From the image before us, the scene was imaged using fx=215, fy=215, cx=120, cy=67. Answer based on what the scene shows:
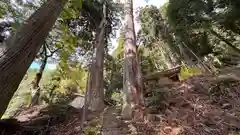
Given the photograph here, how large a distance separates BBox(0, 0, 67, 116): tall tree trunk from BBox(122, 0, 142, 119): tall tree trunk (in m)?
2.29

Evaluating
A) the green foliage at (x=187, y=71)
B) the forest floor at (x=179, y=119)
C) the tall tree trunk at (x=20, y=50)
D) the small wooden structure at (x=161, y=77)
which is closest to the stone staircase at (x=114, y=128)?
the forest floor at (x=179, y=119)

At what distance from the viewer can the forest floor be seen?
4.15 meters

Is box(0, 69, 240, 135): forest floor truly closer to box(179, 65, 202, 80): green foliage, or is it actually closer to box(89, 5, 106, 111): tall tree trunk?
box(89, 5, 106, 111): tall tree trunk

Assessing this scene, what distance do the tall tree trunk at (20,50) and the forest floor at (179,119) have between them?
1884mm

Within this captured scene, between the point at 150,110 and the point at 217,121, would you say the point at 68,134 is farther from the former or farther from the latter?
the point at 217,121

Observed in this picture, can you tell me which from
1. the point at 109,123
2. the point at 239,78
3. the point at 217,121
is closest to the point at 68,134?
the point at 109,123

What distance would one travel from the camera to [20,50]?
426 cm

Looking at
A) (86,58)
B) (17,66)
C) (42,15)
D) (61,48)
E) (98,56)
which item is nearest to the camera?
(17,66)

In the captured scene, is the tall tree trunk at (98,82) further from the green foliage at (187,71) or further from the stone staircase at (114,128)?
the green foliage at (187,71)

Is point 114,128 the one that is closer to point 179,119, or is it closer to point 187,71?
point 179,119

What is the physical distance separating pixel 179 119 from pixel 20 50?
11.9ft

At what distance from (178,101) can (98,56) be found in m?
4.62

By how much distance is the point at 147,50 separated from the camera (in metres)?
16.6

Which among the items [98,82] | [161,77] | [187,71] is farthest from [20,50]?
[187,71]
